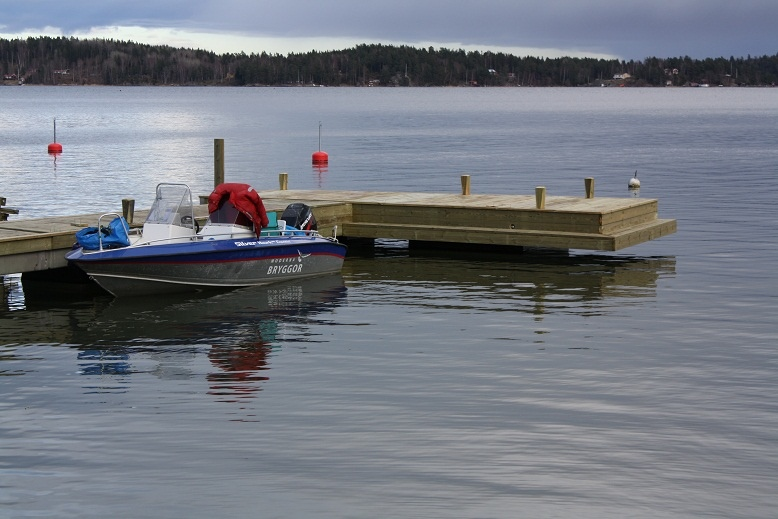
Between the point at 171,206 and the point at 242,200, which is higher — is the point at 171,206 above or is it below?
below

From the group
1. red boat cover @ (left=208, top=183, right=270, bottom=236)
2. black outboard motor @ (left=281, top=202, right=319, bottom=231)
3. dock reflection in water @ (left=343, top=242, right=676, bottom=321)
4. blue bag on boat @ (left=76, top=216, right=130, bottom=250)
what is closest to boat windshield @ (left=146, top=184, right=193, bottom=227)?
red boat cover @ (left=208, top=183, right=270, bottom=236)

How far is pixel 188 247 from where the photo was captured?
2014 centimetres

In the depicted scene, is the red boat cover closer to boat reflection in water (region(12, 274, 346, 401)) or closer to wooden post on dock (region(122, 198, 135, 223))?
boat reflection in water (region(12, 274, 346, 401))

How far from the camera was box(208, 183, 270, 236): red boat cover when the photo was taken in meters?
20.5

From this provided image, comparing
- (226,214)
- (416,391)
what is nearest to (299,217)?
(226,214)

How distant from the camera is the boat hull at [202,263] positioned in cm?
1962

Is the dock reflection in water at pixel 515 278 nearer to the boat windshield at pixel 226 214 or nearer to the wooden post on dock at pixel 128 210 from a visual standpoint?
the boat windshield at pixel 226 214

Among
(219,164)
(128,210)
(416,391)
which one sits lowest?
(416,391)

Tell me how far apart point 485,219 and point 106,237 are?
907cm

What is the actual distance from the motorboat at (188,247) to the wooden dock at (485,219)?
2340 millimetres

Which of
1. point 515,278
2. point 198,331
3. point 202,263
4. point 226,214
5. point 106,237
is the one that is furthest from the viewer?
point 515,278

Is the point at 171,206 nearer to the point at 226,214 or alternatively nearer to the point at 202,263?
the point at 226,214

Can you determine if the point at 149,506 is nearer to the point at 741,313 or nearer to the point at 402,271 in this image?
the point at 741,313

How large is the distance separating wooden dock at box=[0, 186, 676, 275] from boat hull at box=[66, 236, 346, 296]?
247 centimetres
